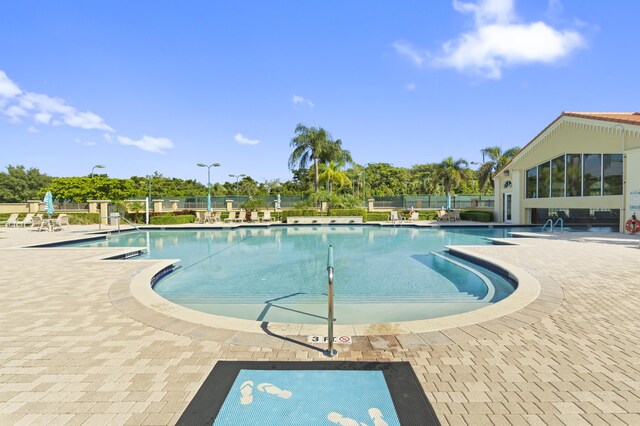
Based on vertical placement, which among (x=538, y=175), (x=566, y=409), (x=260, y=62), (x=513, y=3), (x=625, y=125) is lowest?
(x=566, y=409)

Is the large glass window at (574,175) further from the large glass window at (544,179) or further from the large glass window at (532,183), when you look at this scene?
the large glass window at (532,183)

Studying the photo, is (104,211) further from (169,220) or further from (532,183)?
(532,183)

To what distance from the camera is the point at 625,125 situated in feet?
46.3

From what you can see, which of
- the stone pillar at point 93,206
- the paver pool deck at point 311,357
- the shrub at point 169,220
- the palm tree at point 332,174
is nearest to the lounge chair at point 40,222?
the stone pillar at point 93,206

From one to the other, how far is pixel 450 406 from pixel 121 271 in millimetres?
7152

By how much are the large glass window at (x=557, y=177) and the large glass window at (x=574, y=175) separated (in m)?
0.44

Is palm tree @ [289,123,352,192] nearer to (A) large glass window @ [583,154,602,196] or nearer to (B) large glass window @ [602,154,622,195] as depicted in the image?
(A) large glass window @ [583,154,602,196]

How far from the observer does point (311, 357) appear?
3197mm

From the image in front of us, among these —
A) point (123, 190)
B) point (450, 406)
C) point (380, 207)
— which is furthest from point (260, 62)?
point (123, 190)

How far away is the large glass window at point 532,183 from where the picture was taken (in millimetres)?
20231

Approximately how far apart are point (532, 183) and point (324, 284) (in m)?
18.7

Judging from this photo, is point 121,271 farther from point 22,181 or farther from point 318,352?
point 22,181

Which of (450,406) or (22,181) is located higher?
(22,181)

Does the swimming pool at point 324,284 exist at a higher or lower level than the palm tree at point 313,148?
lower
